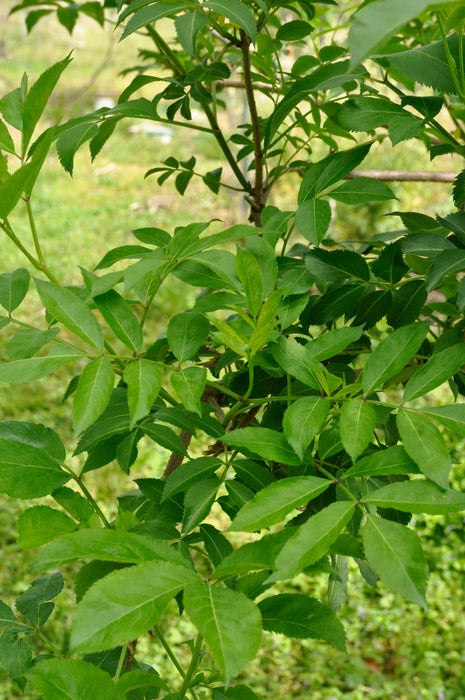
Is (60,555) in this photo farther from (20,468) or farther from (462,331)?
(462,331)

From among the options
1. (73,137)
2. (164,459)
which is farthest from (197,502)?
(164,459)

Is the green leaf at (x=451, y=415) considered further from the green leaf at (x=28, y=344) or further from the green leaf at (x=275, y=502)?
the green leaf at (x=28, y=344)

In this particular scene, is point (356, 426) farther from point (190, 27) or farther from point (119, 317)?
point (190, 27)

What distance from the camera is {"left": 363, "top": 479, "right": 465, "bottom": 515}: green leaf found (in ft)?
1.25

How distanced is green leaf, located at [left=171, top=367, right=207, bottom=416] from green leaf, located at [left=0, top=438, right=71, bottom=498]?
0.12 metres

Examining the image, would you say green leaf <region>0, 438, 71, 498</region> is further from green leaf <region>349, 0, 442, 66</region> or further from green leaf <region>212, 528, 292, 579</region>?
green leaf <region>349, 0, 442, 66</region>

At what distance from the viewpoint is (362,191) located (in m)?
0.59

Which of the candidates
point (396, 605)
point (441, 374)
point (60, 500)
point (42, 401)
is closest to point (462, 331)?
point (441, 374)

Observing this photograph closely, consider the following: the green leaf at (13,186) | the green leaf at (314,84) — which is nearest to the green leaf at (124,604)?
the green leaf at (13,186)

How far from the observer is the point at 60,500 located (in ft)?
1.63

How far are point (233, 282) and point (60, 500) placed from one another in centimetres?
20

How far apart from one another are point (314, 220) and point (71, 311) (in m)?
0.22

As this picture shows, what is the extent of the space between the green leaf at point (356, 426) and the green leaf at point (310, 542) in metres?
0.05

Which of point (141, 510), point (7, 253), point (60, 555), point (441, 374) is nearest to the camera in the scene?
point (60, 555)
